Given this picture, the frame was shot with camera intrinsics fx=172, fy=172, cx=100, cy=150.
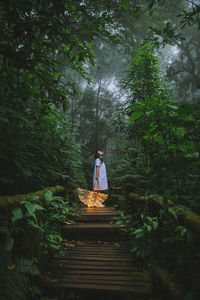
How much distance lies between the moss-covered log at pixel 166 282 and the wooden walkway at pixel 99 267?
0.72ft

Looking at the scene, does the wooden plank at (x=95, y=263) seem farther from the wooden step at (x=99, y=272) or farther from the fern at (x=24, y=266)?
the fern at (x=24, y=266)

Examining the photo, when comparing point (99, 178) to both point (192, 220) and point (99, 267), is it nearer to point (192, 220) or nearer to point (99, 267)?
point (99, 267)

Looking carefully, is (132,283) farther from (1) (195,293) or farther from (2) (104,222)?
(2) (104,222)

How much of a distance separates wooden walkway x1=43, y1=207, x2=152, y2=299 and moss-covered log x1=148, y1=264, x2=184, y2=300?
22 centimetres

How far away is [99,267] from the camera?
278 centimetres

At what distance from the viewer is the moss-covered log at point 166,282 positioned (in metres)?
1.70

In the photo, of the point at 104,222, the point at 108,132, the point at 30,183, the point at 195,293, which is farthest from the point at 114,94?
the point at 195,293

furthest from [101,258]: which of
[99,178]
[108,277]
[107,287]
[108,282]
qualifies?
[99,178]

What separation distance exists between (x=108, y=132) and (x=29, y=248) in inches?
542

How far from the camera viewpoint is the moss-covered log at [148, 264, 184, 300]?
1700 millimetres

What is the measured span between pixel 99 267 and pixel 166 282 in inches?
48.1

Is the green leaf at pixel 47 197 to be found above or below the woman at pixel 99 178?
below

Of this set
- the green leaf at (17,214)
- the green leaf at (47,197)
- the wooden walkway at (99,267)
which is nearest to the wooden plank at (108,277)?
the wooden walkway at (99,267)

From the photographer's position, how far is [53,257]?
10.0 ft
